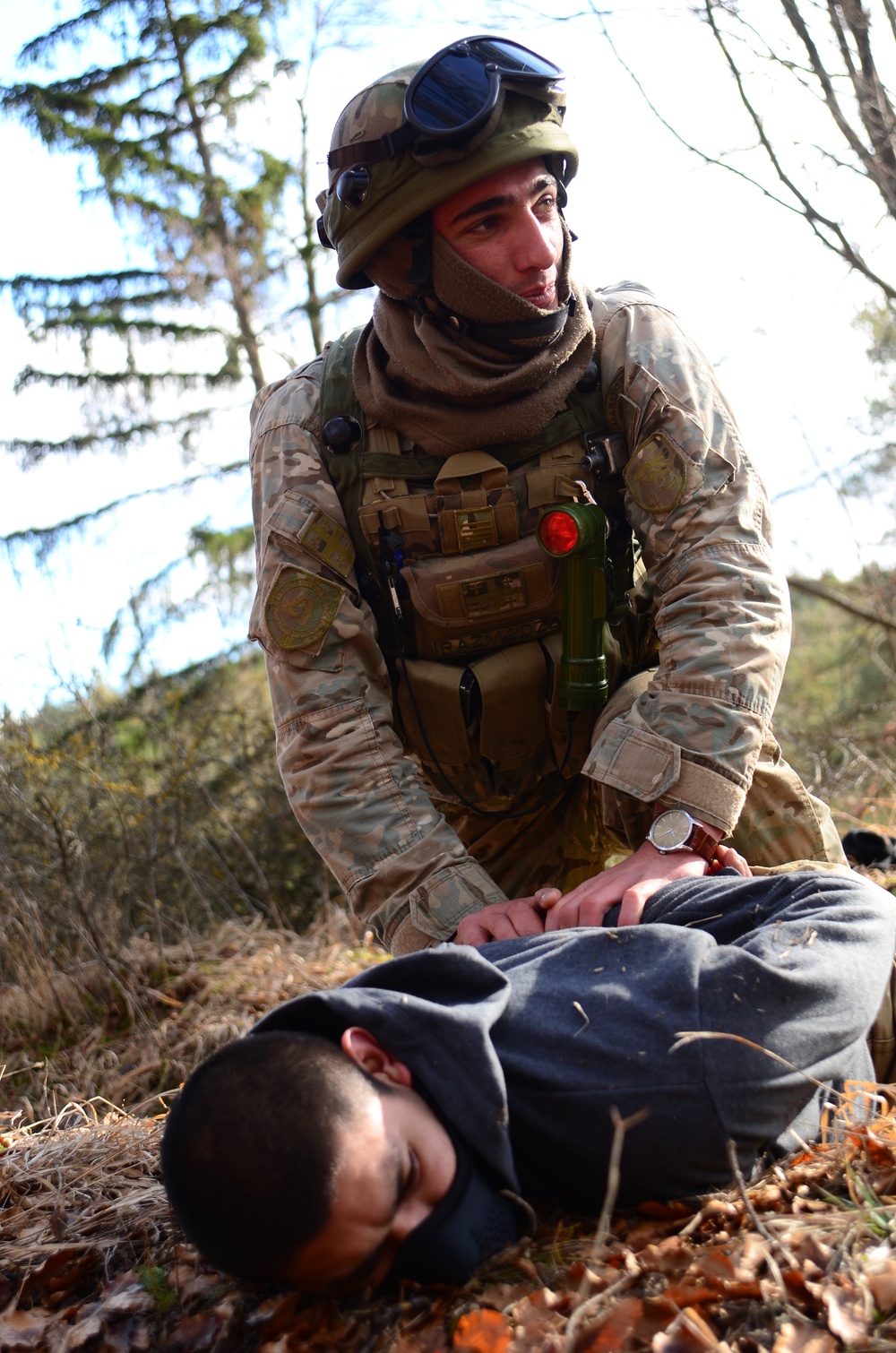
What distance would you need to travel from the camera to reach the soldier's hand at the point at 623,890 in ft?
7.63

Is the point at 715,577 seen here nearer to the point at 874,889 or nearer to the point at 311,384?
the point at 874,889

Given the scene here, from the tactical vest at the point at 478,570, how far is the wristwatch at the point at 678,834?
0.67 m

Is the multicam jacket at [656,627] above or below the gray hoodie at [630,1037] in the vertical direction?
above

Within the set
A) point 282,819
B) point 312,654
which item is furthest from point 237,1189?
point 282,819

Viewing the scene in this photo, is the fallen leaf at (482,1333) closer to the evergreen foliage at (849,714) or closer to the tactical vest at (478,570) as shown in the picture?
the tactical vest at (478,570)

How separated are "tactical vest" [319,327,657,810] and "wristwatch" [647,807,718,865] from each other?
2.20 feet

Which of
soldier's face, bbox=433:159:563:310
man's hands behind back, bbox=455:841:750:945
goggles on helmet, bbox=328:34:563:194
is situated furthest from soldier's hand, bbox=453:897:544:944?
goggles on helmet, bbox=328:34:563:194

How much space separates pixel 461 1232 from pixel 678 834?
1.13m

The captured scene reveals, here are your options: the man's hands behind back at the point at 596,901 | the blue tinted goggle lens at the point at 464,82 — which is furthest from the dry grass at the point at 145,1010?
the blue tinted goggle lens at the point at 464,82

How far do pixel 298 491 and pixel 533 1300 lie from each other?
2.09m

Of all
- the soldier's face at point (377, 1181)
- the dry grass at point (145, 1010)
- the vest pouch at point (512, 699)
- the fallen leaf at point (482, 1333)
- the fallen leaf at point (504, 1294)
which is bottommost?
the dry grass at point (145, 1010)

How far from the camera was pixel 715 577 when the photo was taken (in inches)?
109

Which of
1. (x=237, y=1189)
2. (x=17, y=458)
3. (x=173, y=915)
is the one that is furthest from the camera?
(x=17, y=458)

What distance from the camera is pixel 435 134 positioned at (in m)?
2.86
